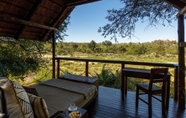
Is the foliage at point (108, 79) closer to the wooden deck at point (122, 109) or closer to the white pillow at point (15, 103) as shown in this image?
the wooden deck at point (122, 109)

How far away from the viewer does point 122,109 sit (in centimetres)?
261

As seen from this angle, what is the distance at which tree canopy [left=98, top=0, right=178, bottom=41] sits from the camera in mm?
3974

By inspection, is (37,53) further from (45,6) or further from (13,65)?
(45,6)

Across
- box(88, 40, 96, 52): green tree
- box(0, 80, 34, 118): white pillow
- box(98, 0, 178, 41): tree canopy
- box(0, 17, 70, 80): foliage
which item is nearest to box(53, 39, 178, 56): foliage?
box(88, 40, 96, 52): green tree

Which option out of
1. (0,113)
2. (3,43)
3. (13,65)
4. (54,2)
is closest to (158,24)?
(54,2)

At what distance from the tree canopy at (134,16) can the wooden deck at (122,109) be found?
7.87ft

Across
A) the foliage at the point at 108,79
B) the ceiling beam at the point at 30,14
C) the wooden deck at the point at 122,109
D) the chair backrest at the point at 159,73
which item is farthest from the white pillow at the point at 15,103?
the foliage at the point at 108,79

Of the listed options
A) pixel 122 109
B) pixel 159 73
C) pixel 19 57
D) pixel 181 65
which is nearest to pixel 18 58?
pixel 19 57

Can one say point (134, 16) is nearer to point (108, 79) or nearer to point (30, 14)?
point (108, 79)

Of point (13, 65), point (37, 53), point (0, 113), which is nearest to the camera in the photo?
point (0, 113)

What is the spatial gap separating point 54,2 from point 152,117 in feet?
12.5

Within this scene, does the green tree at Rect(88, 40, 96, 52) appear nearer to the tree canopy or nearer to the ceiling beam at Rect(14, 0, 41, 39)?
the tree canopy

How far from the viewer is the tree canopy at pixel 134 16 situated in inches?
156

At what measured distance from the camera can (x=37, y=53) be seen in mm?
5641
